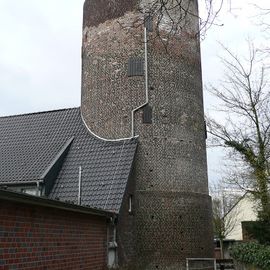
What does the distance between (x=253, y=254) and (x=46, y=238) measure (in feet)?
34.8

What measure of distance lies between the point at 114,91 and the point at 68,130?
117 inches

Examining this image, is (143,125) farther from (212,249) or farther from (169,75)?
(212,249)

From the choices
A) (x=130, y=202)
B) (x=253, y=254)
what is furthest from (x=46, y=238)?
(x=253, y=254)

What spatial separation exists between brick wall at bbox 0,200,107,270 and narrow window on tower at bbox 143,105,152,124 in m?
6.87

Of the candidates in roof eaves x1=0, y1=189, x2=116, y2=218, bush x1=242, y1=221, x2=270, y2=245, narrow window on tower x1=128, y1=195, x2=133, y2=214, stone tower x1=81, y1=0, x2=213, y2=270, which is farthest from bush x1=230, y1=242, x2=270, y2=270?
roof eaves x1=0, y1=189, x2=116, y2=218

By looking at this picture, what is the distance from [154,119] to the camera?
62.2ft

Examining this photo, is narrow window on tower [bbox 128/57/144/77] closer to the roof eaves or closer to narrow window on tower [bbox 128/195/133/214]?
narrow window on tower [bbox 128/195/133/214]

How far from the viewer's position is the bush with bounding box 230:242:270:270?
16359 millimetres

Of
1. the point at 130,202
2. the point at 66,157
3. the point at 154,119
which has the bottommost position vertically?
the point at 130,202

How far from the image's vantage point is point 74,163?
732 inches

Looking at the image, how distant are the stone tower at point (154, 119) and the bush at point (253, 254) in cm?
126

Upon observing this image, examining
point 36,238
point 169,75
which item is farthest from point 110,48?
point 36,238

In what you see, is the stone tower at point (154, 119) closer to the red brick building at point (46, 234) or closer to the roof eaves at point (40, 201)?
the red brick building at point (46, 234)

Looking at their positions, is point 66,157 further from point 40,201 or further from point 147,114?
point 40,201
